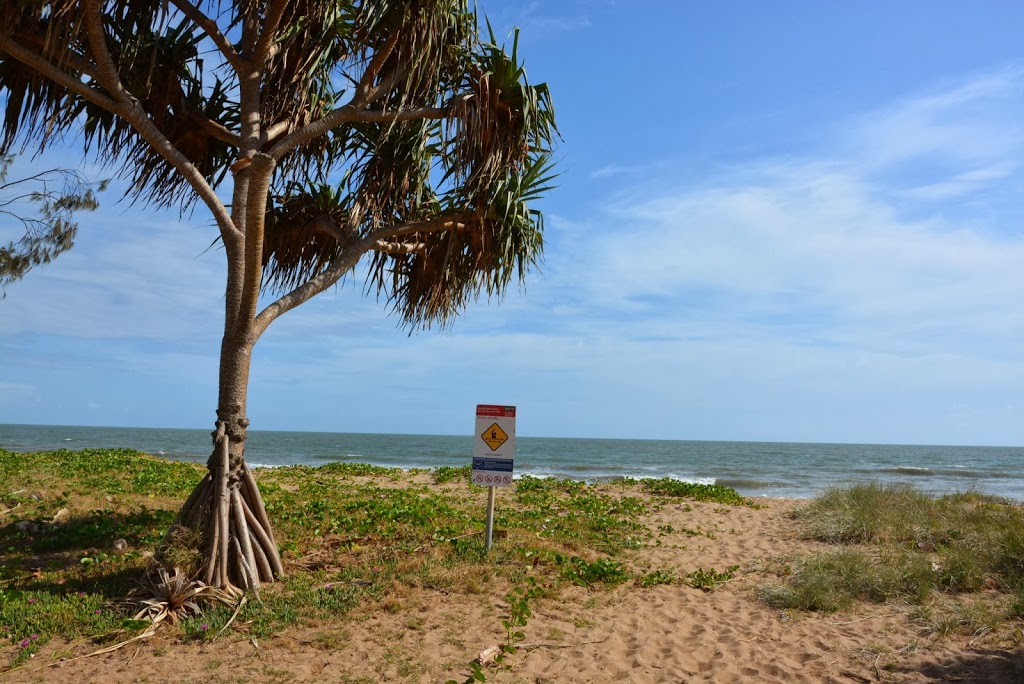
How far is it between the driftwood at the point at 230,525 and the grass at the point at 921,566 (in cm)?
441

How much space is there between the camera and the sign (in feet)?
23.5

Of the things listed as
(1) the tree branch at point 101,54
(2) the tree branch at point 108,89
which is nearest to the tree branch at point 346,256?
(2) the tree branch at point 108,89

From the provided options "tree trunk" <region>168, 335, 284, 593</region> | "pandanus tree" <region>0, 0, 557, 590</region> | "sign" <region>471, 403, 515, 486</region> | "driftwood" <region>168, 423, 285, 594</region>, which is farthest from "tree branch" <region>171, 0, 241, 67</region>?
"sign" <region>471, 403, 515, 486</region>

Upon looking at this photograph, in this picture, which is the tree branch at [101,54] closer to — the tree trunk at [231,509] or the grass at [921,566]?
the tree trunk at [231,509]

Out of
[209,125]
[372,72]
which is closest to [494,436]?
[372,72]

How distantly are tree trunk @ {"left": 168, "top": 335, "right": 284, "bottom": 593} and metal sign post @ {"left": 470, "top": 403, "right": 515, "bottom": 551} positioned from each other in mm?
2071

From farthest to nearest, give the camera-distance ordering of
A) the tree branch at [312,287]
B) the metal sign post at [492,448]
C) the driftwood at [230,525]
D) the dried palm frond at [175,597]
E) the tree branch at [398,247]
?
the tree branch at [398,247]
the metal sign post at [492,448]
the tree branch at [312,287]
the driftwood at [230,525]
the dried palm frond at [175,597]

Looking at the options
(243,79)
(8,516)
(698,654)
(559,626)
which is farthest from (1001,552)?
(8,516)

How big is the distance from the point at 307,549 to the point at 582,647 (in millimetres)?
3404

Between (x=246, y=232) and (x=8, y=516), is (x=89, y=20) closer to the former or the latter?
(x=246, y=232)

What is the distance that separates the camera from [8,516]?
26.5 ft

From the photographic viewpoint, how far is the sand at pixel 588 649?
4379mm

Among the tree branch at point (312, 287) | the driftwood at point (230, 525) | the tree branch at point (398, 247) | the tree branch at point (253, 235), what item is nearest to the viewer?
the driftwood at point (230, 525)

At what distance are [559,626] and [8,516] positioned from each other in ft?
21.9
